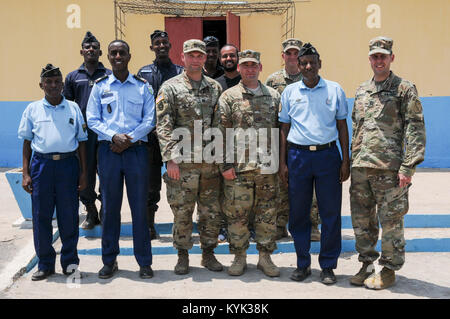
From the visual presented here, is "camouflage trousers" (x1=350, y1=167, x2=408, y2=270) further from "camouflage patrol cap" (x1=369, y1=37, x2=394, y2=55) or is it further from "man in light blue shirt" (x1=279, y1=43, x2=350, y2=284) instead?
"camouflage patrol cap" (x1=369, y1=37, x2=394, y2=55)

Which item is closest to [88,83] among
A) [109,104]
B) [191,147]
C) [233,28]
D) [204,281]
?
[109,104]

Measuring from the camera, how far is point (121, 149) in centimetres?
417

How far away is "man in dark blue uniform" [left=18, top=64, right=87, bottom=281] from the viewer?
166 inches

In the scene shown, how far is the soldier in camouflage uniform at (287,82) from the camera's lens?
198 inches

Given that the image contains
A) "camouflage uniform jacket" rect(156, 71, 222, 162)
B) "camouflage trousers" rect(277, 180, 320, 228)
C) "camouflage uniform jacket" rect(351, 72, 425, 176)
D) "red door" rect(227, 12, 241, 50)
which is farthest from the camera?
"red door" rect(227, 12, 241, 50)

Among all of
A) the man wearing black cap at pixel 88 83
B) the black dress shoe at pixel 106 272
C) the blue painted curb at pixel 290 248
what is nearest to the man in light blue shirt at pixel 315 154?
the blue painted curb at pixel 290 248

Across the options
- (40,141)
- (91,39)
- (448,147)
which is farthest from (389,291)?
(448,147)

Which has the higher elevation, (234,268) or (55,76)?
(55,76)

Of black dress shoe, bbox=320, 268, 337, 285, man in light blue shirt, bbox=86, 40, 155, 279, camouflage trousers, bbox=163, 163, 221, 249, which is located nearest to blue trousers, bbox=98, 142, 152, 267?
man in light blue shirt, bbox=86, 40, 155, 279

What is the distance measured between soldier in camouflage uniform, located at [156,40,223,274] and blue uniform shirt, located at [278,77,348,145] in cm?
75

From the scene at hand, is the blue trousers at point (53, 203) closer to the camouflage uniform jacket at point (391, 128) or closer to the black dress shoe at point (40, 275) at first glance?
the black dress shoe at point (40, 275)

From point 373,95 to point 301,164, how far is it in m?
0.84

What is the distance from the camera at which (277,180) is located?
14.4 ft

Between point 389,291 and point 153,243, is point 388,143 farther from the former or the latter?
point 153,243
